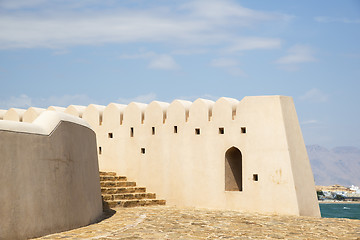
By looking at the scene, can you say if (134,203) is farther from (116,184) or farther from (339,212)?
(339,212)

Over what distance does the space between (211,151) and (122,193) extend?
3.00m

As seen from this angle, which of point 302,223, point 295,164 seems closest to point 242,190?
point 295,164

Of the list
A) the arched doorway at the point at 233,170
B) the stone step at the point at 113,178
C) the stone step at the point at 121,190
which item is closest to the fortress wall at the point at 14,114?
the stone step at the point at 113,178

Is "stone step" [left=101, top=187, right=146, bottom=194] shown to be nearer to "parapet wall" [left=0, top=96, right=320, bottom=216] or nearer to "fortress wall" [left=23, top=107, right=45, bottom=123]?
"parapet wall" [left=0, top=96, right=320, bottom=216]

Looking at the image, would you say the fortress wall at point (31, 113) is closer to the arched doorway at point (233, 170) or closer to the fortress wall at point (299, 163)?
the arched doorway at point (233, 170)

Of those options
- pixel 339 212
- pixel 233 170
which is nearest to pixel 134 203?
pixel 233 170

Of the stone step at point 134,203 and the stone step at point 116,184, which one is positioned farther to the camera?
the stone step at point 116,184

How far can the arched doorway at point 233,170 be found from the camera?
1452 centimetres

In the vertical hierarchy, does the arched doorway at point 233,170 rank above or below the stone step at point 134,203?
above

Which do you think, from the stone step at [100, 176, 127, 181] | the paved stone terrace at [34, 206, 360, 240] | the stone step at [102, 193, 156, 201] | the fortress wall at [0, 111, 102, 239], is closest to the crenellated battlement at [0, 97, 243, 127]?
the stone step at [100, 176, 127, 181]

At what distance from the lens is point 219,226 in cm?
1055

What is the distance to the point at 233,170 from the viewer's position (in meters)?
14.7

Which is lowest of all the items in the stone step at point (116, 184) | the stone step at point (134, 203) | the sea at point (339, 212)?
the sea at point (339, 212)

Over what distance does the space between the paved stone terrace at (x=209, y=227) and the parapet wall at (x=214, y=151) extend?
1.11 metres
